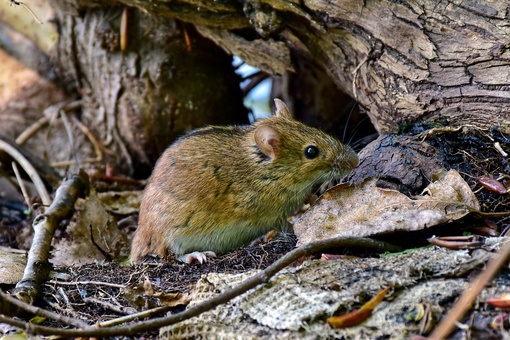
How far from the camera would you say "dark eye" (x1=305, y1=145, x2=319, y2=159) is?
5.00 metres

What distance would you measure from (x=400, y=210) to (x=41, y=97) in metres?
5.16

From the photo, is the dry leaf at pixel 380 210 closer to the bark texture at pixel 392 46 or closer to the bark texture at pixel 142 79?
the bark texture at pixel 392 46

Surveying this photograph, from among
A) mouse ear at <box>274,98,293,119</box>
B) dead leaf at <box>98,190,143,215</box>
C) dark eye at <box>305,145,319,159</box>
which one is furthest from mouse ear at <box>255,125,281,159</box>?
dead leaf at <box>98,190,143,215</box>

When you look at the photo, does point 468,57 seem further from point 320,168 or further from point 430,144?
point 320,168

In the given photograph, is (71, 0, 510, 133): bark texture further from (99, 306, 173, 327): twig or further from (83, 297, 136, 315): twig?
(83, 297, 136, 315): twig

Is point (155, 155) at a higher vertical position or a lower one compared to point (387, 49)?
lower

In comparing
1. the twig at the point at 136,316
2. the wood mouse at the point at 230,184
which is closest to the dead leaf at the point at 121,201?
the wood mouse at the point at 230,184

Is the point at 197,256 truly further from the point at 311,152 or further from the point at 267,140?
the point at 311,152

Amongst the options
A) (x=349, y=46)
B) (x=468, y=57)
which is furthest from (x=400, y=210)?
(x=349, y=46)

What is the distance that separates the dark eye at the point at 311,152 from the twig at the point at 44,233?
204 centimetres

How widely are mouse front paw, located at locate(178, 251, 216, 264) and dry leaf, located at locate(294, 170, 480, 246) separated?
0.74m

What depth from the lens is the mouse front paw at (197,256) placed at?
4.45 metres

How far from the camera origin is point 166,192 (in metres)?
4.86

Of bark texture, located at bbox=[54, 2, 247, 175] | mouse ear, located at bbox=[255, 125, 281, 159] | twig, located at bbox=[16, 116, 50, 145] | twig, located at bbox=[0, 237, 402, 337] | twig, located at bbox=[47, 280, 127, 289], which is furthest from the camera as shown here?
twig, located at bbox=[16, 116, 50, 145]
